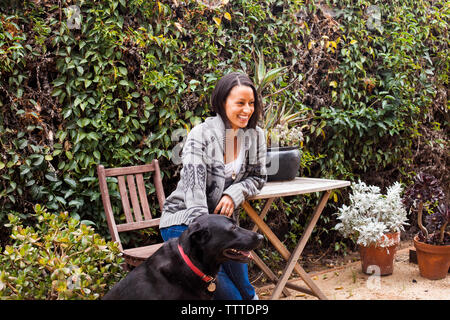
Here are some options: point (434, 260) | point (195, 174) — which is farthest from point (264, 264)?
point (434, 260)

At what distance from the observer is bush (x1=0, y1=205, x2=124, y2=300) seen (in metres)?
2.05

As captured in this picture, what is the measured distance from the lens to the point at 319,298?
3.20 metres

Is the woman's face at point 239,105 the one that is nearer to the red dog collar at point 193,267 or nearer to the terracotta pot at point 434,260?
the red dog collar at point 193,267

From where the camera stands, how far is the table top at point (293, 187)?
262 cm

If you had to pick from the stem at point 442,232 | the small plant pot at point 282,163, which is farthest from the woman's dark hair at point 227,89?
the stem at point 442,232

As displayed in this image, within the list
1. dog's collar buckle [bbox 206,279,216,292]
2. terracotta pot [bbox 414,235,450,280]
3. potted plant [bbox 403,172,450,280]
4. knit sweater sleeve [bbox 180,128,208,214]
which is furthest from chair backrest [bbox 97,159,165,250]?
terracotta pot [bbox 414,235,450,280]

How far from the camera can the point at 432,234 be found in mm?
3852

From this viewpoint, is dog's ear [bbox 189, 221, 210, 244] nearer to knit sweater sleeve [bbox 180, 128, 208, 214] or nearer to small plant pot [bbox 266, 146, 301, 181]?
knit sweater sleeve [bbox 180, 128, 208, 214]

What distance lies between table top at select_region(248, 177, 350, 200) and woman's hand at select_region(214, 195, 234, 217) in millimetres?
199

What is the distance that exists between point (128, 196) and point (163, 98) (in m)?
0.85

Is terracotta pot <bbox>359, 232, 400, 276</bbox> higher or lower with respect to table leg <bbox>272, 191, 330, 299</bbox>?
lower

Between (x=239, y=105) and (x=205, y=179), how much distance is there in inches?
20.7

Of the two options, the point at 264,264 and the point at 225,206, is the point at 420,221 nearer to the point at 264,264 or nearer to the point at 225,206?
the point at 264,264
